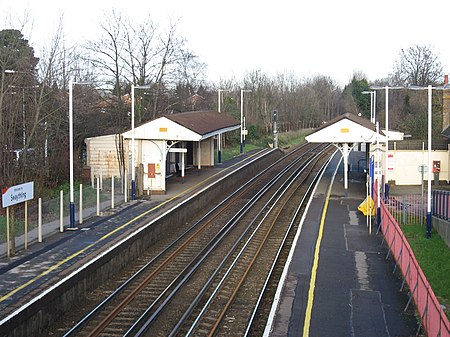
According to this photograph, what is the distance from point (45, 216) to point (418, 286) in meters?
13.0

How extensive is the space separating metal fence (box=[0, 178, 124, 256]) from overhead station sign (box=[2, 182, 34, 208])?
1.06ft

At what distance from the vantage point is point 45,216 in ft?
68.4

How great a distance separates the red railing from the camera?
10122mm

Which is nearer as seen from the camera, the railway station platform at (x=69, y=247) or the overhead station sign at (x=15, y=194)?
the railway station platform at (x=69, y=247)

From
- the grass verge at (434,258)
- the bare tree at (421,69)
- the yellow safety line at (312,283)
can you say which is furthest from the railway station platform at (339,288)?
the bare tree at (421,69)

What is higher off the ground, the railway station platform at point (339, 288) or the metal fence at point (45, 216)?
the metal fence at point (45, 216)

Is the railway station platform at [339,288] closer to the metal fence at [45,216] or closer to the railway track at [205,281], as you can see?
the railway track at [205,281]

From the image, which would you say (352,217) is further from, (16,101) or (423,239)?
(16,101)

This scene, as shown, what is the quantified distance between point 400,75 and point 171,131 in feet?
156

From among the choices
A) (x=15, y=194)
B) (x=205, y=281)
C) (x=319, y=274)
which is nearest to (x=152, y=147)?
(x=15, y=194)

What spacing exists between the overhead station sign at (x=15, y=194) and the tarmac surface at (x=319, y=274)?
59.1 inches

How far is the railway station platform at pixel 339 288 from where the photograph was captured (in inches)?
487

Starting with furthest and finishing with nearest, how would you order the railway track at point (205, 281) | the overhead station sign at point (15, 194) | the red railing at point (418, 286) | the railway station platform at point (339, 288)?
the overhead station sign at point (15, 194)
the railway track at point (205, 281)
the railway station platform at point (339, 288)
the red railing at point (418, 286)

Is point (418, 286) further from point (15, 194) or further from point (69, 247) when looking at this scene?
point (15, 194)
